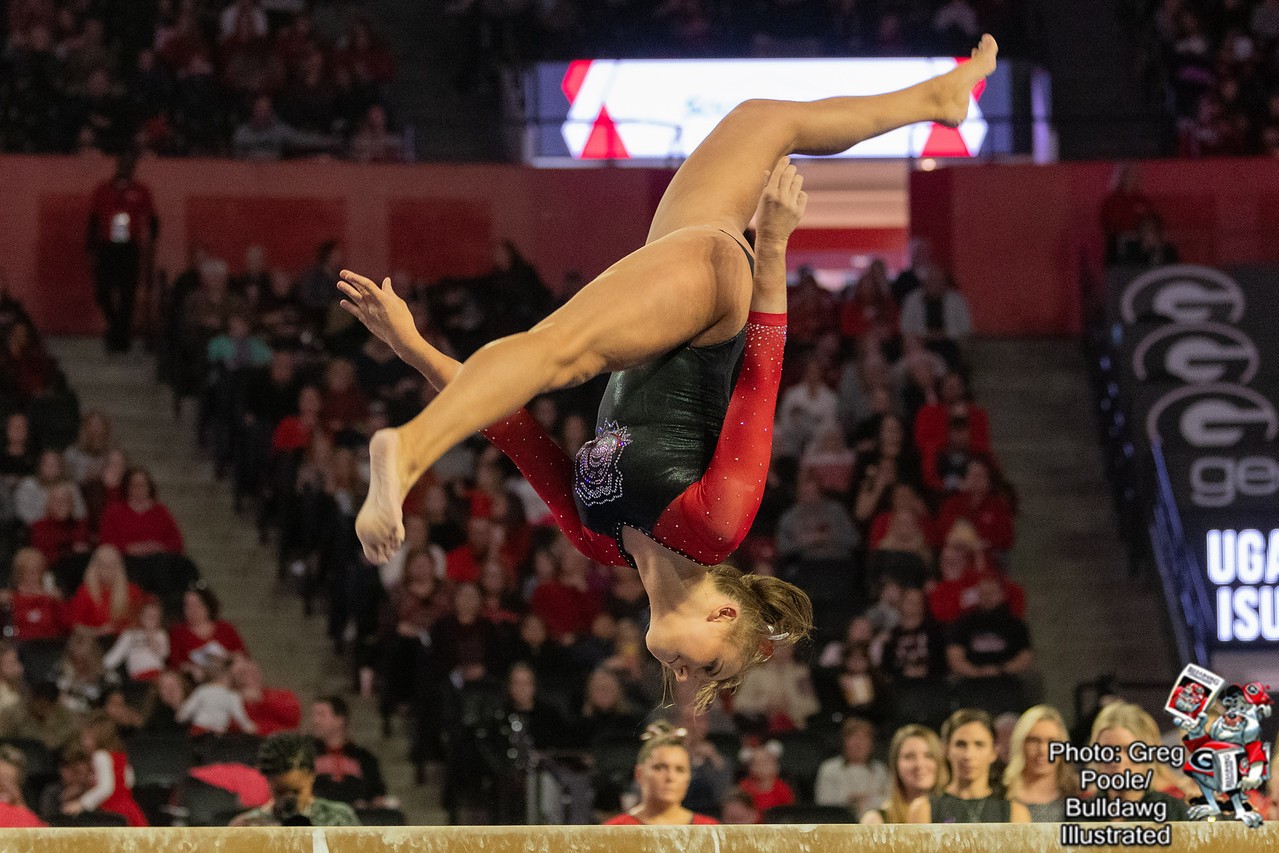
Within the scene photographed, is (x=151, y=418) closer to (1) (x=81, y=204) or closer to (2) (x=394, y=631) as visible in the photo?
(1) (x=81, y=204)

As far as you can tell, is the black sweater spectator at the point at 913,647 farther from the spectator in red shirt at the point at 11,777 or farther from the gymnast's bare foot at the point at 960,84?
the gymnast's bare foot at the point at 960,84

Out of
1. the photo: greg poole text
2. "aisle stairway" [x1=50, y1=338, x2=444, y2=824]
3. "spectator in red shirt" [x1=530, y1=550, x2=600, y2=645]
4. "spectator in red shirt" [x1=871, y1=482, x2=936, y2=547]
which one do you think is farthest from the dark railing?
the photo: greg poole text

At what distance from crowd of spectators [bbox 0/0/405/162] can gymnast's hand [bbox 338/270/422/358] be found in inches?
384

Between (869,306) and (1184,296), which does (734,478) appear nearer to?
(869,306)

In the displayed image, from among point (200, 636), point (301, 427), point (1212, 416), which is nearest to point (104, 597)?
point (200, 636)

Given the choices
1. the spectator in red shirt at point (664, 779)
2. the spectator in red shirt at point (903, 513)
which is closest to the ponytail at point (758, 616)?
the spectator in red shirt at point (664, 779)

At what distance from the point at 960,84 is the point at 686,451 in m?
1.40

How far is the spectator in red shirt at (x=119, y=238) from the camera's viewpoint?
1286 centimetres

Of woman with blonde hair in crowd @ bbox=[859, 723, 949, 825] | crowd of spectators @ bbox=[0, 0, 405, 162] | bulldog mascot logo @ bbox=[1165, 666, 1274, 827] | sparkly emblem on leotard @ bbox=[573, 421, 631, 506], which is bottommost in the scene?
woman with blonde hair in crowd @ bbox=[859, 723, 949, 825]

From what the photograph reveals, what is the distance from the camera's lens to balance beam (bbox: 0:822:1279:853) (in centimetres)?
384

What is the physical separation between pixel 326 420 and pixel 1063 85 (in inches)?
305

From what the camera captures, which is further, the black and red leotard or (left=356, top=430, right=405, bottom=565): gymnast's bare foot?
the black and red leotard

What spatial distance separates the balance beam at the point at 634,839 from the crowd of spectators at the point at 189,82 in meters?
10.8

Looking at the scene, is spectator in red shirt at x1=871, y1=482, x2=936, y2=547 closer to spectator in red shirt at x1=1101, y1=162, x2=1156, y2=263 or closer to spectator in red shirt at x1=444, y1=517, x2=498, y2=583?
spectator in red shirt at x1=444, y1=517, x2=498, y2=583
